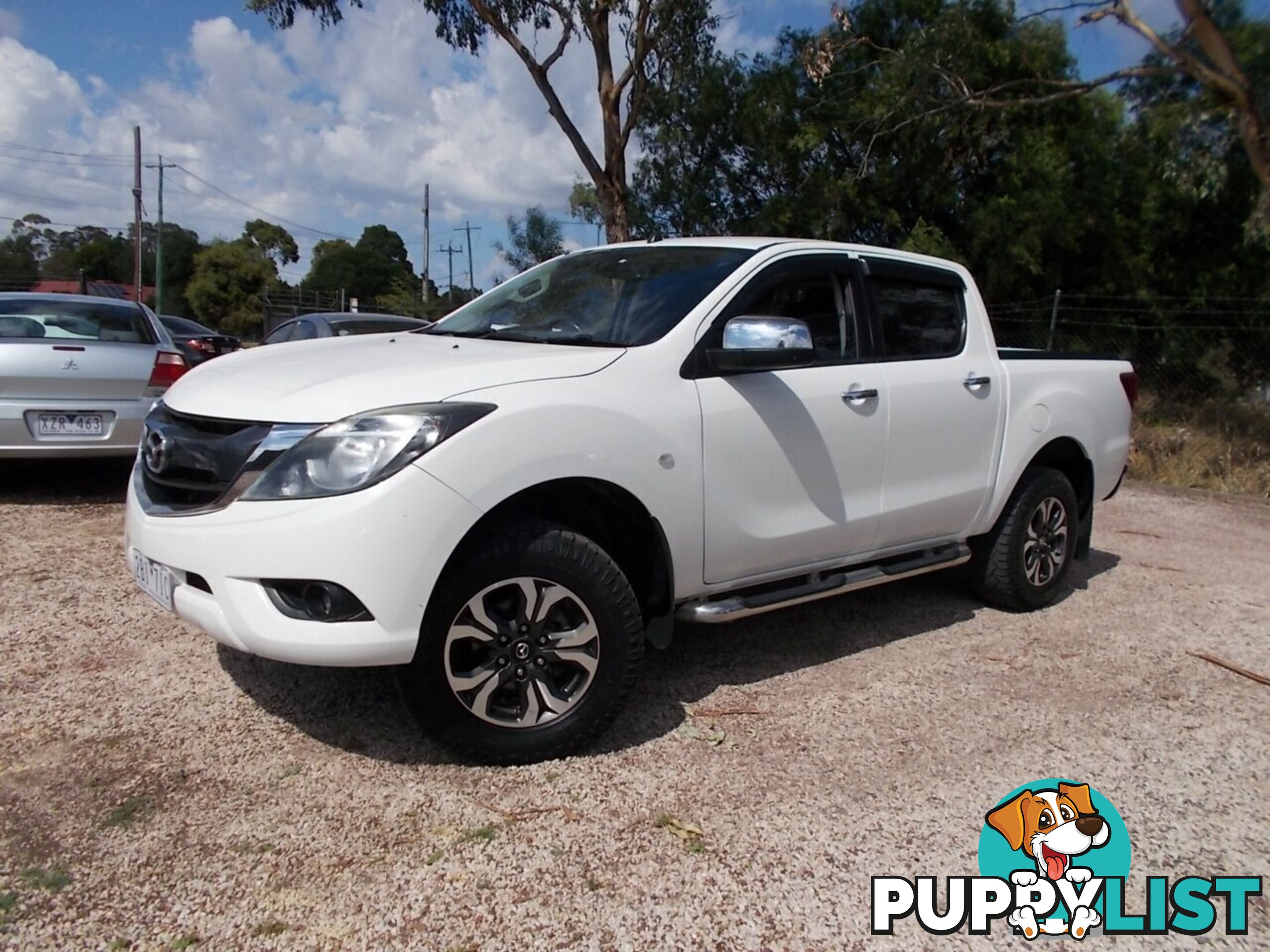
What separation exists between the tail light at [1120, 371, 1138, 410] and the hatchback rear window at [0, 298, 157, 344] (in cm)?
622

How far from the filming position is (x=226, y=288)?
56094mm

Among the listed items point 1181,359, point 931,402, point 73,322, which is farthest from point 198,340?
point 1181,359

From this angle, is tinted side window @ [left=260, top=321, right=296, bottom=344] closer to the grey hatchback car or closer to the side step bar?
the grey hatchback car

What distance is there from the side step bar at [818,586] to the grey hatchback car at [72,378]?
428 centimetres

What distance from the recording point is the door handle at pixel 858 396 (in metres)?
3.91

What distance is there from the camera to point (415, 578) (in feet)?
9.02

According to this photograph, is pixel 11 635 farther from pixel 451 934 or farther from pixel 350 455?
pixel 451 934

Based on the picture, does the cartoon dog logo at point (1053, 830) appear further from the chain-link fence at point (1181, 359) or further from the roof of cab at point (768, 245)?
the chain-link fence at point (1181, 359)

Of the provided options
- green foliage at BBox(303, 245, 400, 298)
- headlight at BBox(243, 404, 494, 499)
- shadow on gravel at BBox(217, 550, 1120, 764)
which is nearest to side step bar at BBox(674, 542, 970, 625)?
shadow on gravel at BBox(217, 550, 1120, 764)

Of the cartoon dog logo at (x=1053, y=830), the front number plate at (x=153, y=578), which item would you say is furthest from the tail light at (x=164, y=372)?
the cartoon dog logo at (x=1053, y=830)

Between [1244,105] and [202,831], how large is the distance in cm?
1124

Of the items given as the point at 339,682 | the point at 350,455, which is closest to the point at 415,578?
the point at 350,455

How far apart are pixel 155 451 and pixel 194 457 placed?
316 mm

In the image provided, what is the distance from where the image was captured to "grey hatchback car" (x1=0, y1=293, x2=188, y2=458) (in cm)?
600
